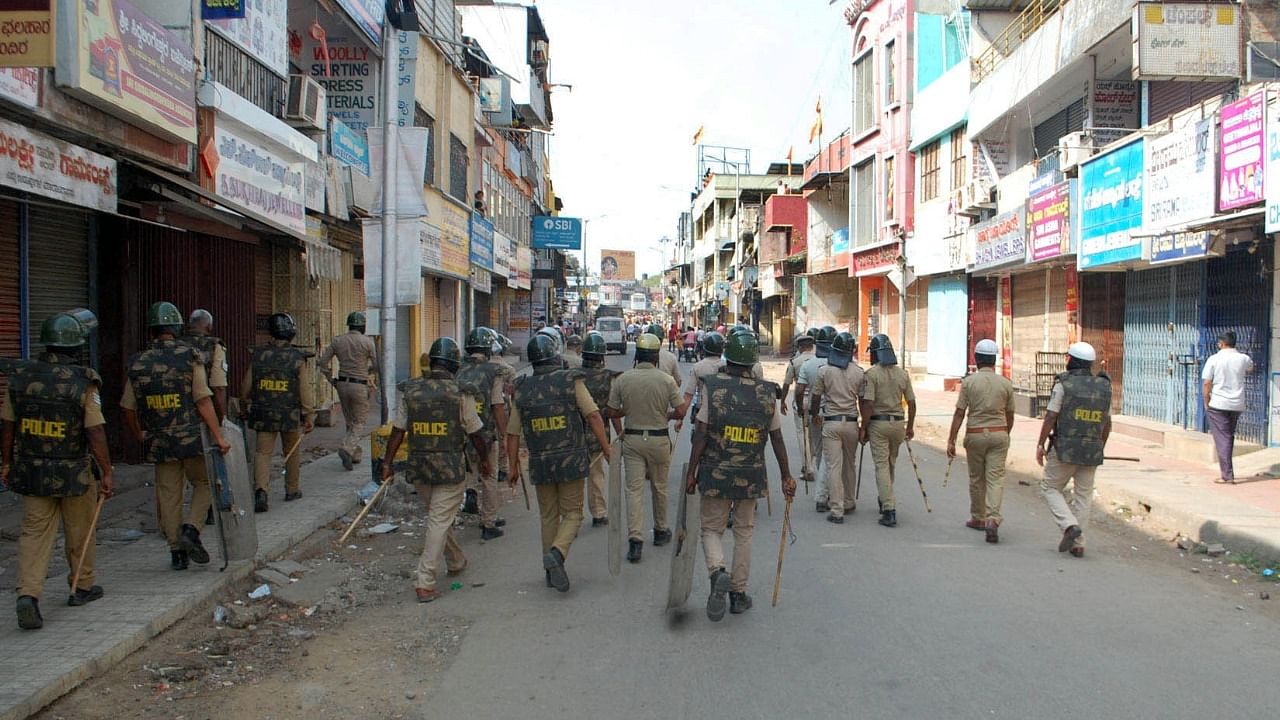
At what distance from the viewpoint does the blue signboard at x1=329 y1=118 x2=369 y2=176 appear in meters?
14.7

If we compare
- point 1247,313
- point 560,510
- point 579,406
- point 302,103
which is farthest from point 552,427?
point 1247,313

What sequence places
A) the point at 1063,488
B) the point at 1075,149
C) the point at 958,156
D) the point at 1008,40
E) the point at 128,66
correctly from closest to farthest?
the point at 1063,488
the point at 128,66
the point at 1075,149
the point at 1008,40
the point at 958,156

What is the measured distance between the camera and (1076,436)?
715 centimetres

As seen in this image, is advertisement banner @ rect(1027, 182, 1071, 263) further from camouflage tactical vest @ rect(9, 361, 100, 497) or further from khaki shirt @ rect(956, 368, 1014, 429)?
camouflage tactical vest @ rect(9, 361, 100, 497)

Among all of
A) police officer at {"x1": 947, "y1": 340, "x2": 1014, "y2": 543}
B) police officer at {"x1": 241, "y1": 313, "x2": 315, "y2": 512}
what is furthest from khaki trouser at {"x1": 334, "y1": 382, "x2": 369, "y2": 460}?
police officer at {"x1": 947, "y1": 340, "x2": 1014, "y2": 543}

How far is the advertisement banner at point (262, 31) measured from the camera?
11.0m

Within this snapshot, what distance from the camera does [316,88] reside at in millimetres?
13406

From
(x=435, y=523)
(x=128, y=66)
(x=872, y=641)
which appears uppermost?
(x=128, y=66)

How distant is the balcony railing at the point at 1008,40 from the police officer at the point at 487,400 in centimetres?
1480

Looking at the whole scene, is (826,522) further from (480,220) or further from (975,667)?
(480,220)

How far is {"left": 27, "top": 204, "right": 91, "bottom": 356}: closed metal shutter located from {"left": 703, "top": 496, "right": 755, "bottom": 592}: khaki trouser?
6.71 m

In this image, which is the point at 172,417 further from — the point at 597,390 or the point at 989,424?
the point at 989,424

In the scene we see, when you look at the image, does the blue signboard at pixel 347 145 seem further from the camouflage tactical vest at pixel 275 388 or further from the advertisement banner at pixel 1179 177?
the advertisement banner at pixel 1179 177

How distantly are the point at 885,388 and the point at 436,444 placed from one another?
174 inches
